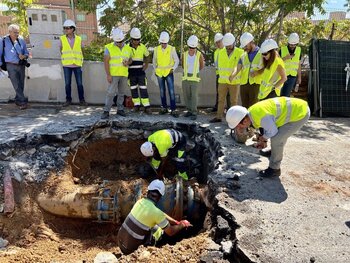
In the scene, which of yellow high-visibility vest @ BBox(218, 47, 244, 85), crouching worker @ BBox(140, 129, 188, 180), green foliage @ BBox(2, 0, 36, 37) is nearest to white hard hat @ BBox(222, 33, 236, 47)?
yellow high-visibility vest @ BBox(218, 47, 244, 85)

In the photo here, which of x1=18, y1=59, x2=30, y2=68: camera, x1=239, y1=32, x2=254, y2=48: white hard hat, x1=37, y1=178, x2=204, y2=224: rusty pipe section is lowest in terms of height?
x1=37, y1=178, x2=204, y2=224: rusty pipe section

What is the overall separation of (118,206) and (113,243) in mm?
545

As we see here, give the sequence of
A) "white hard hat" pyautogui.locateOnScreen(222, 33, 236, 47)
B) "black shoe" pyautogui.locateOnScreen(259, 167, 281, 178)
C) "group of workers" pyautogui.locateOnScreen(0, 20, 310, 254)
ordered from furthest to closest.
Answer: "white hard hat" pyautogui.locateOnScreen(222, 33, 236, 47) → "black shoe" pyautogui.locateOnScreen(259, 167, 281, 178) → "group of workers" pyautogui.locateOnScreen(0, 20, 310, 254)

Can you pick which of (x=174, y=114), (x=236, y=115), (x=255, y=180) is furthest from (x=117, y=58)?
(x=255, y=180)

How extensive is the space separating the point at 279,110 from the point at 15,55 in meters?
5.87

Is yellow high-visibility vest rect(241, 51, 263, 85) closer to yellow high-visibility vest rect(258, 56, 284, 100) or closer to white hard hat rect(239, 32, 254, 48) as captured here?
white hard hat rect(239, 32, 254, 48)

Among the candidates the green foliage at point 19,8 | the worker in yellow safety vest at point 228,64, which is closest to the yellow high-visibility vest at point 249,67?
the worker in yellow safety vest at point 228,64

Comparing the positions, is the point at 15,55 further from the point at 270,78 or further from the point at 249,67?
the point at 270,78

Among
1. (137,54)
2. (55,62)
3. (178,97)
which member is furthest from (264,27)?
Answer: (55,62)

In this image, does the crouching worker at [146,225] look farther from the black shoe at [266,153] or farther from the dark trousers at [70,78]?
the dark trousers at [70,78]

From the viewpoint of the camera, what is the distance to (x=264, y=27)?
988cm

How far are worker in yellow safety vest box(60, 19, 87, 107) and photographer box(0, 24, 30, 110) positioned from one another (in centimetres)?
85

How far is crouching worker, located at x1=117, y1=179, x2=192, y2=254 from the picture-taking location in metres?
3.85

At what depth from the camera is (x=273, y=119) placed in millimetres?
4086
